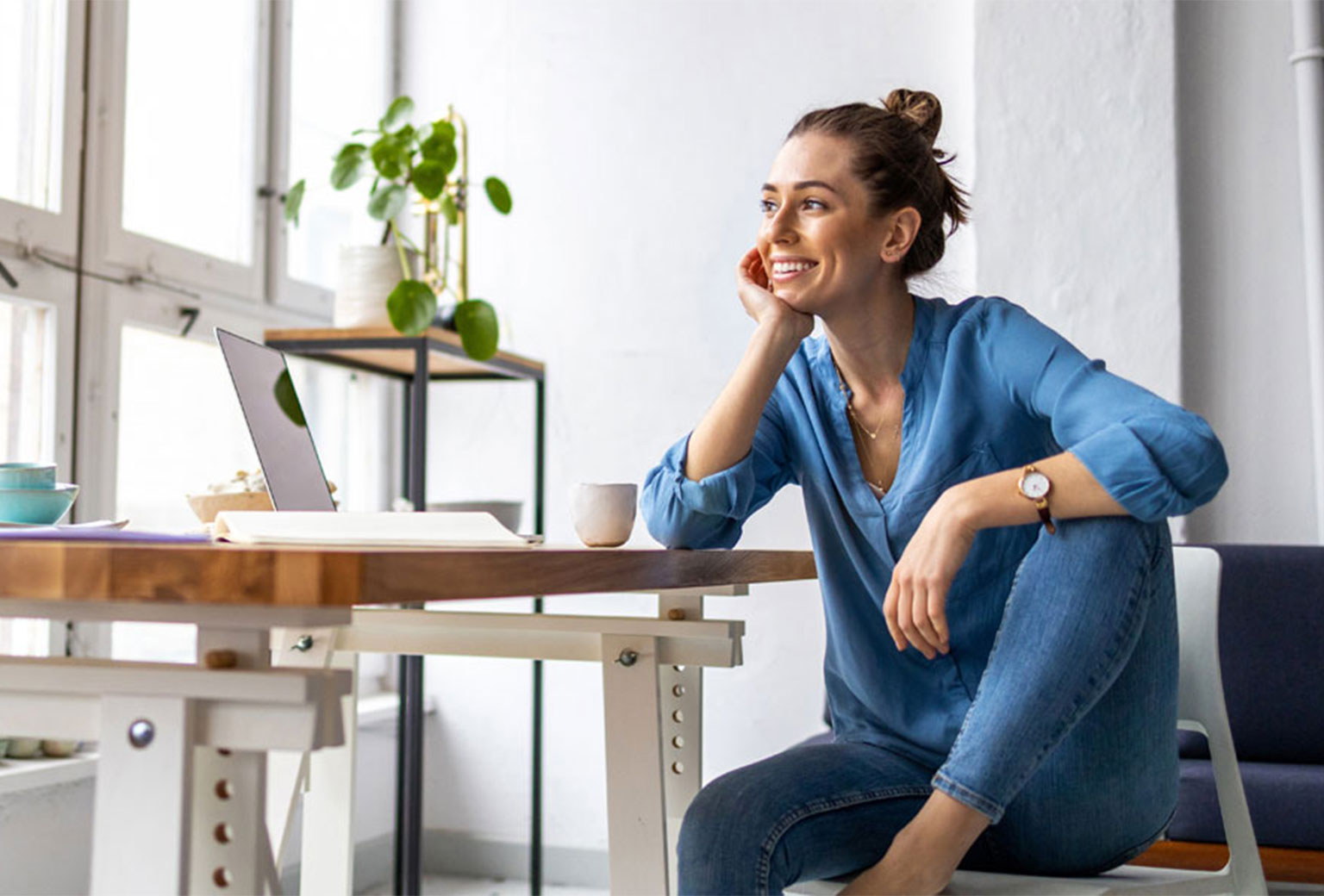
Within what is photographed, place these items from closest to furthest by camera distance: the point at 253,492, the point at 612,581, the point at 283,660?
the point at 612,581, the point at 253,492, the point at 283,660

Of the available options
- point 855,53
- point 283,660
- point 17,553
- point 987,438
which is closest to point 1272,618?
point 987,438

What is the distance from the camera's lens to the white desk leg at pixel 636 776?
4.25 ft

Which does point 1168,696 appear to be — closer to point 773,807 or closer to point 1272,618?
point 773,807

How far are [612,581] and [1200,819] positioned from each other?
1498 mm

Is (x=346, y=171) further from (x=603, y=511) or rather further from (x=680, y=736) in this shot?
(x=603, y=511)

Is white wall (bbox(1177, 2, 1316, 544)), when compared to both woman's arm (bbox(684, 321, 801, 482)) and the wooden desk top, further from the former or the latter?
the wooden desk top

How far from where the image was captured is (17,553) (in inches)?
28.1

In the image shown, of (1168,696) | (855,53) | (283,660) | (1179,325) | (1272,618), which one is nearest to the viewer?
(1168,696)

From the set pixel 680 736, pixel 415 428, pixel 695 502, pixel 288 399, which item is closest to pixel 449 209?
pixel 415 428

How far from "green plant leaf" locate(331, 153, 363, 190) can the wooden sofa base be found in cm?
182

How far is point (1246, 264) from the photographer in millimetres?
2641

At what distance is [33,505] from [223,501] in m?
0.40

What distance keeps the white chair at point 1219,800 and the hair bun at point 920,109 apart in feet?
1.91

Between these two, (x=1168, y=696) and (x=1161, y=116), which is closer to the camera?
(x=1168, y=696)
